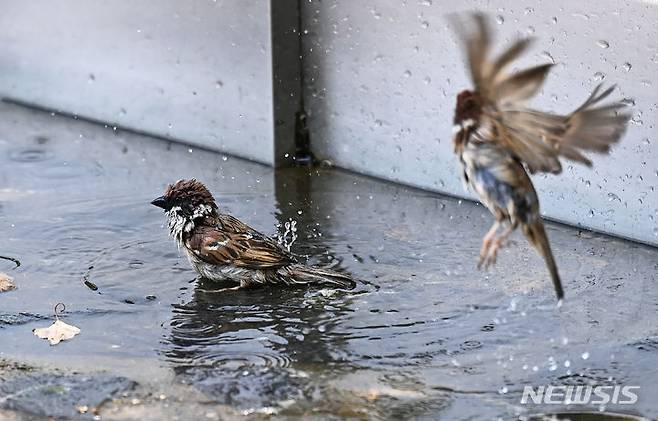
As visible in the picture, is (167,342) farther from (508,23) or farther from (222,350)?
(508,23)

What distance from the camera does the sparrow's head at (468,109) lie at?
5.18 meters

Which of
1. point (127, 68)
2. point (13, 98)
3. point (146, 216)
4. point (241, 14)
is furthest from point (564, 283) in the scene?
point (13, 98)

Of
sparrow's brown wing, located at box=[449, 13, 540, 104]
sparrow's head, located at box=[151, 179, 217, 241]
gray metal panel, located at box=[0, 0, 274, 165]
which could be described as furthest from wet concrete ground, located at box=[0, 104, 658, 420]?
sparrow's brown wing, located at box=[449, 13, 540, 104]

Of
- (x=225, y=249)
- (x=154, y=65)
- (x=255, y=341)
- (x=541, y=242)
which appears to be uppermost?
(x=154, y=65)

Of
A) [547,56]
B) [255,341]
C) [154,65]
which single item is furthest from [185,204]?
[154,65]

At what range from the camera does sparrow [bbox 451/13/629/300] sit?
495 centimetres

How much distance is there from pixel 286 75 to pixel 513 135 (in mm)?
3961

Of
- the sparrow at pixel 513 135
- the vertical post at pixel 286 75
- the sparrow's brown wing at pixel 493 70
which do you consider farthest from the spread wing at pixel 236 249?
the vertical post at pixel 286 75

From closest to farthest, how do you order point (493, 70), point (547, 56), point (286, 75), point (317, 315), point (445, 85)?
1. point (493, 70)
2. point (317, 315)
3. point (547, 56)
4. point (445, 85)
5. point (286, 75)

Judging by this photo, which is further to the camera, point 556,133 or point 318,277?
point 318,277

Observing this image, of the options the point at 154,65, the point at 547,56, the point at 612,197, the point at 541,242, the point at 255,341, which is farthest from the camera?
the point at 154,65

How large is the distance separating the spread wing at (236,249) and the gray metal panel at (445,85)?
6.67 feet

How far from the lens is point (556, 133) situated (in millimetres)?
5180

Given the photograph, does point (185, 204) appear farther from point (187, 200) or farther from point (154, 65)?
point (154, 65)
